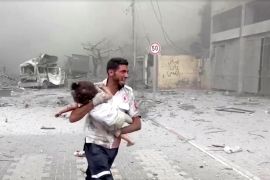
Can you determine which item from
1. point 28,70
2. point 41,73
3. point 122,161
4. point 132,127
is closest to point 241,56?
point 41,73

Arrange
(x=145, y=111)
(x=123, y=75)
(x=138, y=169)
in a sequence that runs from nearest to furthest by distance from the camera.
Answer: (x=123, y=75), (x=138, y=169), (x=145, y=111)

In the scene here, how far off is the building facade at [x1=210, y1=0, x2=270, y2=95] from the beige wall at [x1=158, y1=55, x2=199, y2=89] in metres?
1.68

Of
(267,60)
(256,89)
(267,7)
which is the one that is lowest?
(256,89)

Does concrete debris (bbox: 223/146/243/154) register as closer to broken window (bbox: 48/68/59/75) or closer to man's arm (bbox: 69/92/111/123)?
man's arm (bbox: 69/92/111/123)

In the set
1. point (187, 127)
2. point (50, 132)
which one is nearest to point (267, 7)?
point (187, 127)

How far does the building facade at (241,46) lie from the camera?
62.7 ft

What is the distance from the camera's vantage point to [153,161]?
18.8 ft

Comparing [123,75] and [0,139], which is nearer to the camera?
[123,75]

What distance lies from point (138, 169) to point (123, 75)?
230 centimetres

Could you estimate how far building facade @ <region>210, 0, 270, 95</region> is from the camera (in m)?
19.1

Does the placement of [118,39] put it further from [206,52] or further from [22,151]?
[22,151]

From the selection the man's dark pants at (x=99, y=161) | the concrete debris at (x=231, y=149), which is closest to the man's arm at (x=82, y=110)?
the man's dark pants at (x=99, y=161)

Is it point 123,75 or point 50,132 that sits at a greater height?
point 123,75

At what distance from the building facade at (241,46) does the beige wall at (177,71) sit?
5.50 feet
